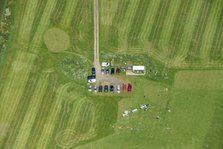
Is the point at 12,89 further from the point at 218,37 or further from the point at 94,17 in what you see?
the point at 218,37

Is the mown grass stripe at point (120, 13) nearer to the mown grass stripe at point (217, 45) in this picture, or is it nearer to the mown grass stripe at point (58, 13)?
the mown grass stripe at point (58, 13)

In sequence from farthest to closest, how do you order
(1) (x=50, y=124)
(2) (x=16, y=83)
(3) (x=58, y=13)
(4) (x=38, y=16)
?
(3) (x=58, y=13) < (4) (x=38, y=16) < (2) (x=16, y=83) < (1) (x=50, y=124)

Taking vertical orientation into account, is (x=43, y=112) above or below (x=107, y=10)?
below

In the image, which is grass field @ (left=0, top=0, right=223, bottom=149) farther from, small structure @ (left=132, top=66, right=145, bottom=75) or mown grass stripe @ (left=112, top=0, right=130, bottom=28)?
small structure @ (left=132, top=66, right=145, bottom=75)

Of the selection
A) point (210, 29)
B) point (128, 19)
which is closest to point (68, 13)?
point (128, 19)

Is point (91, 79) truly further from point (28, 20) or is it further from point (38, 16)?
point (28, 20)

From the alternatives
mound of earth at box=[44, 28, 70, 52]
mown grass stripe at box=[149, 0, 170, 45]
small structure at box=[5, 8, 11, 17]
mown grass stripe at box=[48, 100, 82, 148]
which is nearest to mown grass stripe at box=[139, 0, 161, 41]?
mown grass stripe at box=[149, 0, 170, 45]
